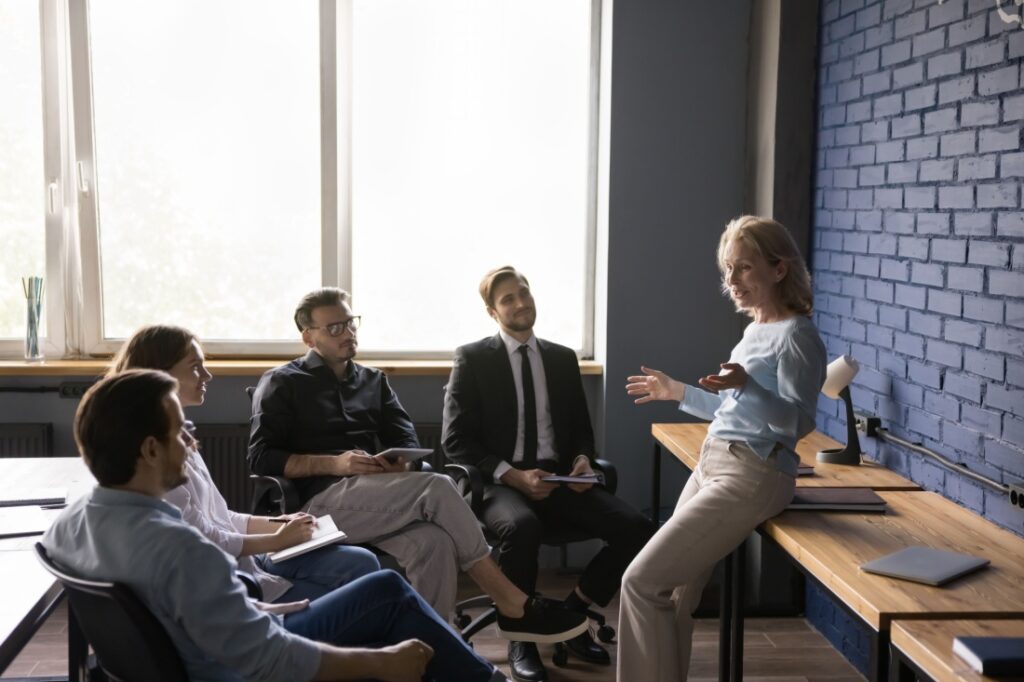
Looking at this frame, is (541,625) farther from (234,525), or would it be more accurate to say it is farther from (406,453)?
(234,525)

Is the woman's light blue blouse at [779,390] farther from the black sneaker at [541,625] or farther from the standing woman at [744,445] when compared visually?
the black sneaker at [541,625]

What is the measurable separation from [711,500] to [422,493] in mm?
1001

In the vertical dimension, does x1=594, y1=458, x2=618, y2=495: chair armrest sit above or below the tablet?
below

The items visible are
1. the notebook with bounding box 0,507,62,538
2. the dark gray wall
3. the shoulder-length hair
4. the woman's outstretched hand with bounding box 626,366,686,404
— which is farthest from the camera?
the dark gray wall

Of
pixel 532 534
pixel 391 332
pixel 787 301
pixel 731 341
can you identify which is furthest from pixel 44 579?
pixel 731 341

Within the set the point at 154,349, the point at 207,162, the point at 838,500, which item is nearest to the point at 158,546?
the point at 154,349

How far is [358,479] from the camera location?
11.9 feet

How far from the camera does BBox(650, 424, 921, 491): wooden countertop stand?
3.38 meters

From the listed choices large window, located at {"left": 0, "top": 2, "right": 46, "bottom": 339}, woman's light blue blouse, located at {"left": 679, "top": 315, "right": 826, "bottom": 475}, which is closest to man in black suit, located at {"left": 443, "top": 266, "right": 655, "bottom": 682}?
woman's light blue blouse, located at {"left": 679, "top": 315, "right": 826, "bottom": 475}

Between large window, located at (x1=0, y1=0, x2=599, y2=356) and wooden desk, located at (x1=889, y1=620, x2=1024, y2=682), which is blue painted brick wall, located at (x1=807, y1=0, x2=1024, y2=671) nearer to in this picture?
wooden desk, located at (x1=889, y1=620, x2=1024, y2=682)

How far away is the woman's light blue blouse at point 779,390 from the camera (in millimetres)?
2977

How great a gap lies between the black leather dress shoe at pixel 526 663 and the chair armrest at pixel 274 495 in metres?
0.89

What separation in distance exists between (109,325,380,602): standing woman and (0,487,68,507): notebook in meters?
0.37

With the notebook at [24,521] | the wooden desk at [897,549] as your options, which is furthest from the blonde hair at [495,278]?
the notebook at [24,521]
